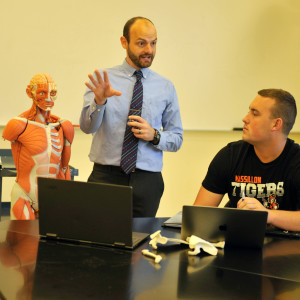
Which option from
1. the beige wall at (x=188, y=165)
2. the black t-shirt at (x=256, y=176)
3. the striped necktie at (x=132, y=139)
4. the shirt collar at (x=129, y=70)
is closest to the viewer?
the black t-shirt at (x=256, y=176)

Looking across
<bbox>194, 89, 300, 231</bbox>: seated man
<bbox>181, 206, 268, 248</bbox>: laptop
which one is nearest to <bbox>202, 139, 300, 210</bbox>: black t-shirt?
<bbox>194, 89, 300, 231</bbox>: seated man

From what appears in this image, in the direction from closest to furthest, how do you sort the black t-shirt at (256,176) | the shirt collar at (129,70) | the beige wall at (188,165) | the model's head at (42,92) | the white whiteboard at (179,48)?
→ the black t-shirt at (256,176)
the model's head at (42,92)
the shirt collar at (129,70)
the white whiteboard at (179,48)
the beige wall at (188,165)

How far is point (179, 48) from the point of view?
4.81m

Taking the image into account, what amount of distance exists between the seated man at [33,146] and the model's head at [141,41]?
0.49 m

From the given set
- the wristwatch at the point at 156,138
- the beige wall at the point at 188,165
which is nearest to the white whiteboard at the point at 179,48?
the beige wall at the point at 188,165

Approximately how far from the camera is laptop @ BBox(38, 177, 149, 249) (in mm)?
1637

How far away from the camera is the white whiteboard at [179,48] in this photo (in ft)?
13.9

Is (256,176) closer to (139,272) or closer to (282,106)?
(282,106)

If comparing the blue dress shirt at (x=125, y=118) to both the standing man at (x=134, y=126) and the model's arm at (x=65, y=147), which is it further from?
the model's arm at (x=65, y=147)

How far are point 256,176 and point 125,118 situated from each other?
30.3 inches

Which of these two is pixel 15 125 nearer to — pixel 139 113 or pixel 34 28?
pixel 139 113

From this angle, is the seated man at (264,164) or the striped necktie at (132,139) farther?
the striped necktie at (132,139)

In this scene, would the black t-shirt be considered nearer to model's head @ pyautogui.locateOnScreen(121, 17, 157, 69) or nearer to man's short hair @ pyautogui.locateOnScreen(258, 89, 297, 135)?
man's short hair @ pyautogui.locateOnScreen(258, 89, 297, 135)

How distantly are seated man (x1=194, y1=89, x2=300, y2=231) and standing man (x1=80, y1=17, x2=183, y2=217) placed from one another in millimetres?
335
